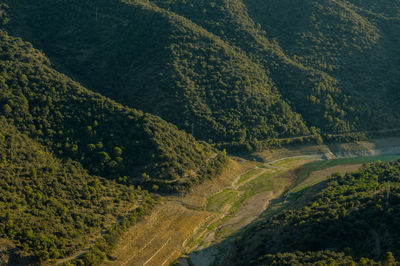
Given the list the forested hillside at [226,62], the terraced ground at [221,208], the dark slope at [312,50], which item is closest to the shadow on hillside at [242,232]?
the terraced ground at [221,208]

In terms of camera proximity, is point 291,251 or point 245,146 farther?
point 245,146

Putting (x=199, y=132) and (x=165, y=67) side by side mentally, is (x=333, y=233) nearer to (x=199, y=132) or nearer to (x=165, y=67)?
(x=199, y=132)

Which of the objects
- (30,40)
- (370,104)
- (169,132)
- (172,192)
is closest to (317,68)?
(370,104)

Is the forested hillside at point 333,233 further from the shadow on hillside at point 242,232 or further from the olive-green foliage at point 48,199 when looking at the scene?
the olive-green foliage at point 48,199

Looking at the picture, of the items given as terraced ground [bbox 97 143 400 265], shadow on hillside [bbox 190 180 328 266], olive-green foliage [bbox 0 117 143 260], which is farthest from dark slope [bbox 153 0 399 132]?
olive-green foliage [bbox 0 117 143 260]

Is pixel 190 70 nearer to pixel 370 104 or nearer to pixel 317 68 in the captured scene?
pixel 317 68

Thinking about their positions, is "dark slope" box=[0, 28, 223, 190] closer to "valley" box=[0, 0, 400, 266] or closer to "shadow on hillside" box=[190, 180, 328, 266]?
"valley" box=[0, 0, 400, 266]
